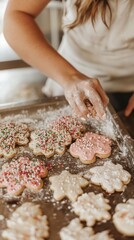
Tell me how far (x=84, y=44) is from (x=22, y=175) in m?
0.60

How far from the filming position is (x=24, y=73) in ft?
8.16

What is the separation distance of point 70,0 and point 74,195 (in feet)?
2.39

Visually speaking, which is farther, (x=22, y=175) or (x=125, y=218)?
(x=22, y=175)

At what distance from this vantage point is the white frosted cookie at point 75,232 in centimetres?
92

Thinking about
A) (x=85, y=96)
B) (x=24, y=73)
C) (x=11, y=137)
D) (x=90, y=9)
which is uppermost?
(x=90, y=9)

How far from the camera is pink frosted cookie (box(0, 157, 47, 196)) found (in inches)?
42.3

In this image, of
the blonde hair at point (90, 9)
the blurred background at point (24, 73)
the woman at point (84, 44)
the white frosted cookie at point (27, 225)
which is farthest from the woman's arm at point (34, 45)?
the blurred background at point (24, 73)

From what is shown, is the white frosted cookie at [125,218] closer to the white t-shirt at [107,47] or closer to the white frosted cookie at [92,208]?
the white frosted cookie at [92,208]

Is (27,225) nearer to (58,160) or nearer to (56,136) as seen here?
(58,160)

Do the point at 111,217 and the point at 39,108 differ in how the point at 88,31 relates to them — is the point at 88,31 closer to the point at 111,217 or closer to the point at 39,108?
the point at 39,108

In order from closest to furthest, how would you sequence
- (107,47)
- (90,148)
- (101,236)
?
(101,236), (90,148), (107,47)

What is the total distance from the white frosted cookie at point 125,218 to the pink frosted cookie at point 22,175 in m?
0.24

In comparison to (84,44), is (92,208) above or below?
below

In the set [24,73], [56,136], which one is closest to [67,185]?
[56,136]
